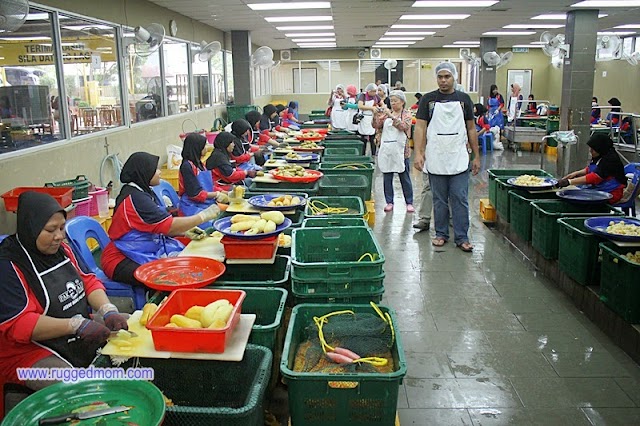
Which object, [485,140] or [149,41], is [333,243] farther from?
[485,140]

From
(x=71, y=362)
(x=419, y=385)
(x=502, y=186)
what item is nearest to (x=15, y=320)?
(x=71, y=362)

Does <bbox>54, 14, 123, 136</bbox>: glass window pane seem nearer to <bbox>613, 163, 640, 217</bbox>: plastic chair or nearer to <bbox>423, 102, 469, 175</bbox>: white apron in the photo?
<bbox>423, 102, 469, 175</bbox>: white apron

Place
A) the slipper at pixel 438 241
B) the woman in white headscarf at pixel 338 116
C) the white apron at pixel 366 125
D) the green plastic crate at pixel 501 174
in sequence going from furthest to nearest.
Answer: the woman in white headscarf at pixel 338 116
the white apron at pixel 366 125
the green plastic crate at pixel 501 174
the slipper at pixel 438 241

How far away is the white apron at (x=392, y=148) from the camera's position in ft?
20.8

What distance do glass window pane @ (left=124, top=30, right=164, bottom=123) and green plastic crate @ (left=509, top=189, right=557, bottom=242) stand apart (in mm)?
4651

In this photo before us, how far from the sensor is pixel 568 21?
9484 millimetres

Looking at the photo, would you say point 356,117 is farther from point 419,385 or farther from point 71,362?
point 71,362

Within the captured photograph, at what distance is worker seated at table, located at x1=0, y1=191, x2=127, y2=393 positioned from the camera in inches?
78.6

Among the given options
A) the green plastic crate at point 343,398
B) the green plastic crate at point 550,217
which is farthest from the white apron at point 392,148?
the green plastic crate at point 343,398

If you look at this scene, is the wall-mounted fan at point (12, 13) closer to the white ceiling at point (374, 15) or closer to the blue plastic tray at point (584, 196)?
the blue plastic tray at point (584, 196)

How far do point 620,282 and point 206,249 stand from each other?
2.44 m

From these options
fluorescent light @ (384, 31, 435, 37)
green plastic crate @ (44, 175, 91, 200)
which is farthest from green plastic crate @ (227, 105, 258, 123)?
green plastic crate @ (44, 175, 91, 200)

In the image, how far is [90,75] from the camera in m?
6.21

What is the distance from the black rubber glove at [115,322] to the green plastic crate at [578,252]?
304cm
